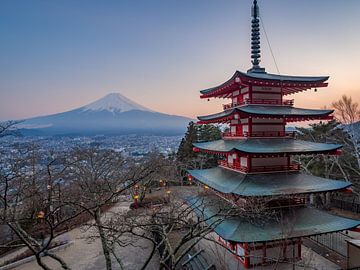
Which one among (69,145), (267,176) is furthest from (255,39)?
(69,145)

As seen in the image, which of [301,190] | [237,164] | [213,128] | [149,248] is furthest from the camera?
[213,128]

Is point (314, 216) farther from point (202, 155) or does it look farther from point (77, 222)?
point (202, 155)

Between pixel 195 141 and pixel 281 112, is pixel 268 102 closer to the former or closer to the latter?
pixel 281 112

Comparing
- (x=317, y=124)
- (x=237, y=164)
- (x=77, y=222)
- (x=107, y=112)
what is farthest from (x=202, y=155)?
(x=107, y=112)

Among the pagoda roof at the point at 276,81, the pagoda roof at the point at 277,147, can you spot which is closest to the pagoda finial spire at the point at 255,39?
the pagoda roof at the point at 276,81

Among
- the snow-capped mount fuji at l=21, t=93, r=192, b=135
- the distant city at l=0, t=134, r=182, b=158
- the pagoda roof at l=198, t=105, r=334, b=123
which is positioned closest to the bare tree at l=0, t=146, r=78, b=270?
the distant city at l=0, t=134, r=182, b=158

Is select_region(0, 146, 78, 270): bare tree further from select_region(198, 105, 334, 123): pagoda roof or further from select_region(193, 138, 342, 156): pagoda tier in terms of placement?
select_region(198, 105, 334, 123): pagoda roof

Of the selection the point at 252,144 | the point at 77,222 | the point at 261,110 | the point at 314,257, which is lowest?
the point at 77,222
